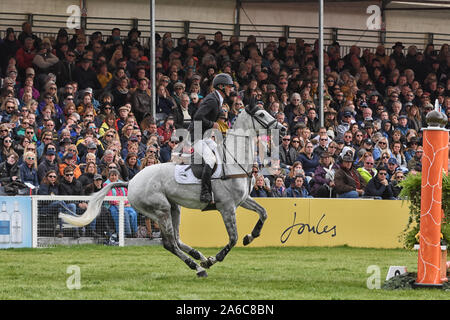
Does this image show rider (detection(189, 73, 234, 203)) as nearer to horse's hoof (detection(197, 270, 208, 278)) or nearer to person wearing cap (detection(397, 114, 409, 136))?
horse's hoof (detection(197, 270, 208, 278))

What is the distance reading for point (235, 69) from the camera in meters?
23.5

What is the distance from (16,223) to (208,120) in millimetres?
5630

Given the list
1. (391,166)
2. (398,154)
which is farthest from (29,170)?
(398,154)

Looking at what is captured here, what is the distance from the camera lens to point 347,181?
1880cm

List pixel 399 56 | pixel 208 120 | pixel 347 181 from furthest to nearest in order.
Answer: pixel 399 56
pixel 347 181
pixel 208 120

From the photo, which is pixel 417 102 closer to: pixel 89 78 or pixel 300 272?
pixel 89 78

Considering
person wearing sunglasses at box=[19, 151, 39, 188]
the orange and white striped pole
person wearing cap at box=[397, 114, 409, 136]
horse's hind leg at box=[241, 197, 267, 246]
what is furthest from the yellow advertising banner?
the orange and white striped pole

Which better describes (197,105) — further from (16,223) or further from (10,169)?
(16,223)

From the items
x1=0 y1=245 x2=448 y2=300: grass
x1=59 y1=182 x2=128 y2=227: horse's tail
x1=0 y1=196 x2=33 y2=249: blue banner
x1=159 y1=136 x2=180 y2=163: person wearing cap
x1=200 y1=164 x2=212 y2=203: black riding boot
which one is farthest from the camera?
x1=159 y1=136 x2=180 y2=163: person wearing cap

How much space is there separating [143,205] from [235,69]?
10930 mm

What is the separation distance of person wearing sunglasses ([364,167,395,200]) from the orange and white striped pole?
769 cm

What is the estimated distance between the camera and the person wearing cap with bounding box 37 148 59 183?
17484 millimetres
